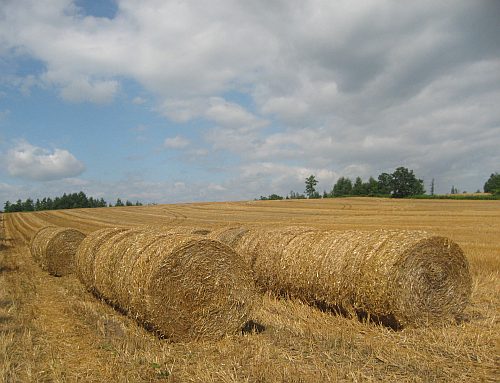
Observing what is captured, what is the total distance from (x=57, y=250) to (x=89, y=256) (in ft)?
13.6

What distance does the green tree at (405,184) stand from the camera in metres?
77.3

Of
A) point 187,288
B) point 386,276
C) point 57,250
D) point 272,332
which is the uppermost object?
point 386,276

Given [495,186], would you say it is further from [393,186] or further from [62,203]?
[62,203]

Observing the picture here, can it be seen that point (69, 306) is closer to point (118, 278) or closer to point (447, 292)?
point (118, 278)

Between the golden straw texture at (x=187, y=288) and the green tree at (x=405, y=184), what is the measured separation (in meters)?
75.6

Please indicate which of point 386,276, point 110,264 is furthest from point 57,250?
point 386,276

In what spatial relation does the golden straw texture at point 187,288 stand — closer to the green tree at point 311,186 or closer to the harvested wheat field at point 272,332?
the harvested wheat field at point 272,332

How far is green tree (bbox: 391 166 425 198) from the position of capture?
3044 inches

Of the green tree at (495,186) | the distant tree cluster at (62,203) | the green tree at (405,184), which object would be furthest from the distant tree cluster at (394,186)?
the distant tree cluster at (62,203)

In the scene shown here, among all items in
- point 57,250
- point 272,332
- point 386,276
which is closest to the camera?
point 272,332

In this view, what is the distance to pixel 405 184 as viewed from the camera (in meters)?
77.8

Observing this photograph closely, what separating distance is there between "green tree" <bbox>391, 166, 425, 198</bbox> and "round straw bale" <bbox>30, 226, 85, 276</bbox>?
7136cm

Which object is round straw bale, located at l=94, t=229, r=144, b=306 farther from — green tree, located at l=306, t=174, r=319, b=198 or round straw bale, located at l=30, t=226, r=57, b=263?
green tree, located at l=306, t=174, r=319, b=198

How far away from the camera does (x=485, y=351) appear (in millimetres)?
5129
